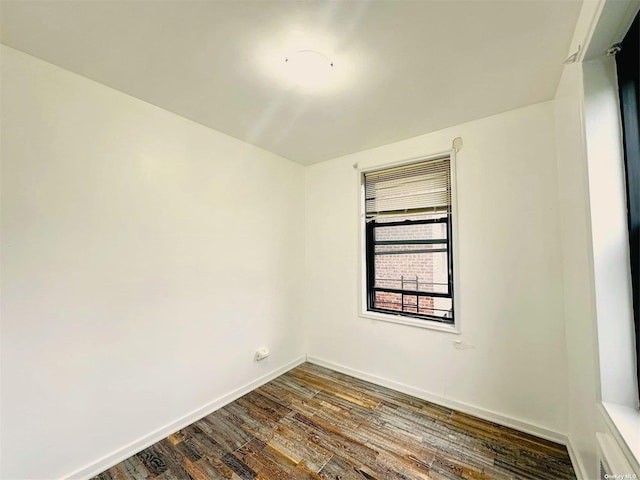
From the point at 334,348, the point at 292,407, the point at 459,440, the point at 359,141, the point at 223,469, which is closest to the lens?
the point at 223,469

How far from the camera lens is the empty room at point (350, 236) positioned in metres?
1.27

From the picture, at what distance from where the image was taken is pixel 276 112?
7.11 ft

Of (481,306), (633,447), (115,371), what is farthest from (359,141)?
(115,371)

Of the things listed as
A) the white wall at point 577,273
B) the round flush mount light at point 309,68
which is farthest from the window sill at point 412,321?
the round flush mount light at point 309,68

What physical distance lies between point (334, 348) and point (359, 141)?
237 centimetres

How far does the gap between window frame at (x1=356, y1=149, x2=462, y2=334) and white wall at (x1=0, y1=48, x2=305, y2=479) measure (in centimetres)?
123

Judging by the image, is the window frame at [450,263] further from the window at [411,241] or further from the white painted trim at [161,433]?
the white painted trim at [161,433]

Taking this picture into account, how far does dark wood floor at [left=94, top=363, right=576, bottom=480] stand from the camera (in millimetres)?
1674

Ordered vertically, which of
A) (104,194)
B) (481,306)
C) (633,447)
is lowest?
(633,447)

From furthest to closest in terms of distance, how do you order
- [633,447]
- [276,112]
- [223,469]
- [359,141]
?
[359,141], [276,112], [223,469], [633,447]

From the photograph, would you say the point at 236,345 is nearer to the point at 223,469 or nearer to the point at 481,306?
the point at 223,469

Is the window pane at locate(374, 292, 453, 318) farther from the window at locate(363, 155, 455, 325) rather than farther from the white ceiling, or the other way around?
the white ceiling

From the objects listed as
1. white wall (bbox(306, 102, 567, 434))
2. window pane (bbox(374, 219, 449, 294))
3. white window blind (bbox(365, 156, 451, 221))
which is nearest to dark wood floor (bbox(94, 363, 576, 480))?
white wall (bbox(306, 102, 567, 434))

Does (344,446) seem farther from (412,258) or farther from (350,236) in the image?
(350,236)
